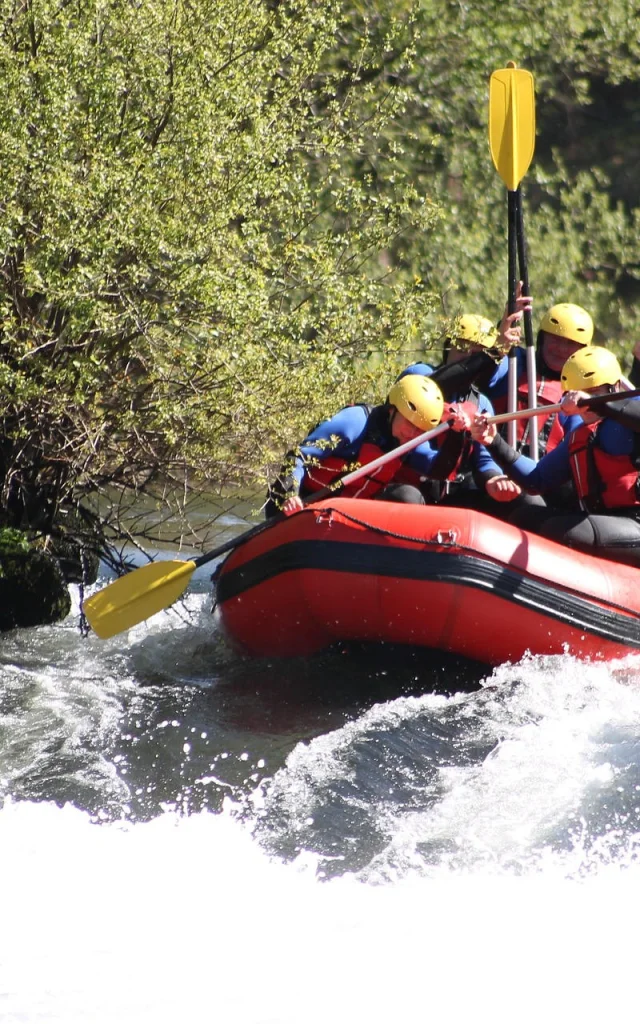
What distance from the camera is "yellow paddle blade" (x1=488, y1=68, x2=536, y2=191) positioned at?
22.4ft

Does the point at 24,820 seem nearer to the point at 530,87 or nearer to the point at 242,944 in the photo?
the point at 242,944

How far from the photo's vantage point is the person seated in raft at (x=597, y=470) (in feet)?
17.3

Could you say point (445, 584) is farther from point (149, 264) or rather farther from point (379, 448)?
point (149, 264)

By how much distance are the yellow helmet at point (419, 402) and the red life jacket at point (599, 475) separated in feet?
→ 2.02

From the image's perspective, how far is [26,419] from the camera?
209 inches

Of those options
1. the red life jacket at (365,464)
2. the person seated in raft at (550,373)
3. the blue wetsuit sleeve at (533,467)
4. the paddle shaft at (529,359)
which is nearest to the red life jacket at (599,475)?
the blue wetsuit sleeve at (533,467)

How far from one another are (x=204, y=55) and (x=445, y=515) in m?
2.28

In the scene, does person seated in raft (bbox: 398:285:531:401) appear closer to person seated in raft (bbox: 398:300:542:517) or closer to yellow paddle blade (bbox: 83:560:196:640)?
person seated in raft (bbox: 398:300:542:517)

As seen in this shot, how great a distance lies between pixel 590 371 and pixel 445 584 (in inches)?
48.9

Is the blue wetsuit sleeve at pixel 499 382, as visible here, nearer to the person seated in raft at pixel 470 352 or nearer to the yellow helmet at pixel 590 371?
the person seated in raft at pixel 470 352

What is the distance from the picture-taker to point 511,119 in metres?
6.89

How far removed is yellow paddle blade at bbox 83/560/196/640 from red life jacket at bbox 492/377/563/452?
2.00 metres

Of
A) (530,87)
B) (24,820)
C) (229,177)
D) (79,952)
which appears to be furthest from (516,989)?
(530,87)

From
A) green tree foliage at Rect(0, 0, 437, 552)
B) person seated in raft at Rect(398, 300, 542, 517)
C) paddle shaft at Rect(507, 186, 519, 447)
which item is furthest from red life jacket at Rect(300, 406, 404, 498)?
paddle shaft at Rect(507, 186, 519, 447)
